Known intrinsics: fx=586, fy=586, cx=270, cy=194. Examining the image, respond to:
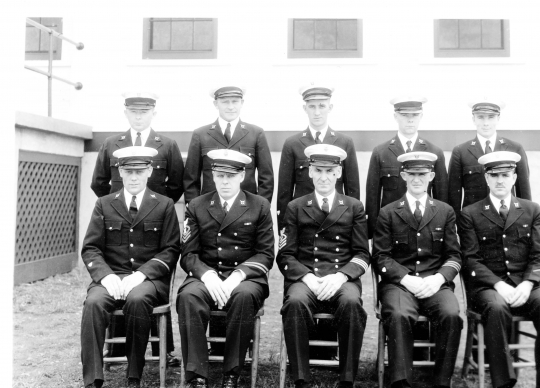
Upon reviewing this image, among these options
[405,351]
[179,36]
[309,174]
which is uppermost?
[179,36]

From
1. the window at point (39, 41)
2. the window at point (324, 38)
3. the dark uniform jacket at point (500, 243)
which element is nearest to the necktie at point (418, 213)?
the dark uniform jacket at point (500, 243)

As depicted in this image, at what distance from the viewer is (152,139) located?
4836 millimetres

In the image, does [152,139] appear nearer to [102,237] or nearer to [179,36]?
[102,237]

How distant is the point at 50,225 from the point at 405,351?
4934 mm

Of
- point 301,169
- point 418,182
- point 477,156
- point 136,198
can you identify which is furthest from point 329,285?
point 477,156

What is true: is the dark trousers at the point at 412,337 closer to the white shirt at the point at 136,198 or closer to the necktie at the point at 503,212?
the necktie at the point at 503,212

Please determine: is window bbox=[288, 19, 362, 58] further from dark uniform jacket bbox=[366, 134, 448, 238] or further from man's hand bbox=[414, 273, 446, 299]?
man's hand bbox=[414, 273, 446, 299]

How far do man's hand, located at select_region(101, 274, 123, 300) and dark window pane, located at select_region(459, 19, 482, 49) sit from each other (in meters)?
5.71

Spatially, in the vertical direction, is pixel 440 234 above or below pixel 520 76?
below

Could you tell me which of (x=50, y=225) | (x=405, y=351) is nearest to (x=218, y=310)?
(x=405, y=351)

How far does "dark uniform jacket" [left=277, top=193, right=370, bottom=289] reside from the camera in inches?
166

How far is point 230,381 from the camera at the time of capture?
3.82m

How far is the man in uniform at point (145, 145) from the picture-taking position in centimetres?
471

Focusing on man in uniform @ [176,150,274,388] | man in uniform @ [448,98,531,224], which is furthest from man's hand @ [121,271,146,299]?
man in uniform @ [448,98,531,224]
